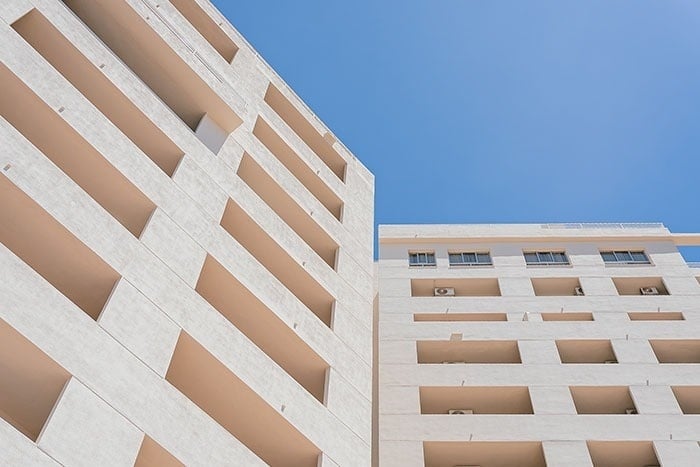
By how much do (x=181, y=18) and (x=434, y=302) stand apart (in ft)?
47.3

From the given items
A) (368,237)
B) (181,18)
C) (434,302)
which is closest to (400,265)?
(434,302)

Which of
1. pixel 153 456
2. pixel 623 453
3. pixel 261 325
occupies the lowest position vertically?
pixel 153 456

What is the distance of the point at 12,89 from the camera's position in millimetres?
13109

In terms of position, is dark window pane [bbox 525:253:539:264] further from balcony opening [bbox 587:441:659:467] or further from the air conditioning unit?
balcony opening [bbox 587:441:659:467]

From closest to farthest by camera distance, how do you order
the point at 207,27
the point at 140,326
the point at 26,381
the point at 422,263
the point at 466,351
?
the point at 26,381, the point at 140,326, the point at 207,27, the point at 466,351, the point at 422,263

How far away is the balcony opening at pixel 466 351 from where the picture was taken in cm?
2275

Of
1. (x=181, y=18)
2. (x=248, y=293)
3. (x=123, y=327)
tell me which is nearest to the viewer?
(x=123, y=327)

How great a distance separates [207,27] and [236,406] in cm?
1489

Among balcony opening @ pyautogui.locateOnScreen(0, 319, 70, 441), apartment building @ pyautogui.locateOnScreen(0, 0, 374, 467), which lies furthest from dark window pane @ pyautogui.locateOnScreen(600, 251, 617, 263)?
balcony opening @ pyautogui.locateOnScreen(0, 319, 70, 441)

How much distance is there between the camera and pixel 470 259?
27.6m

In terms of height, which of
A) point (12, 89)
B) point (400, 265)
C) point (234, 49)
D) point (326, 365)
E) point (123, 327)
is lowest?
point (123, 327)

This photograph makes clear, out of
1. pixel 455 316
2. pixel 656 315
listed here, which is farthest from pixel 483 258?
pixel 656 315

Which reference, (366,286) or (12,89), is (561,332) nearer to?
(366,286)

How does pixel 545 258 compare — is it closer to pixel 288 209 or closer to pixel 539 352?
pixel 539 352
